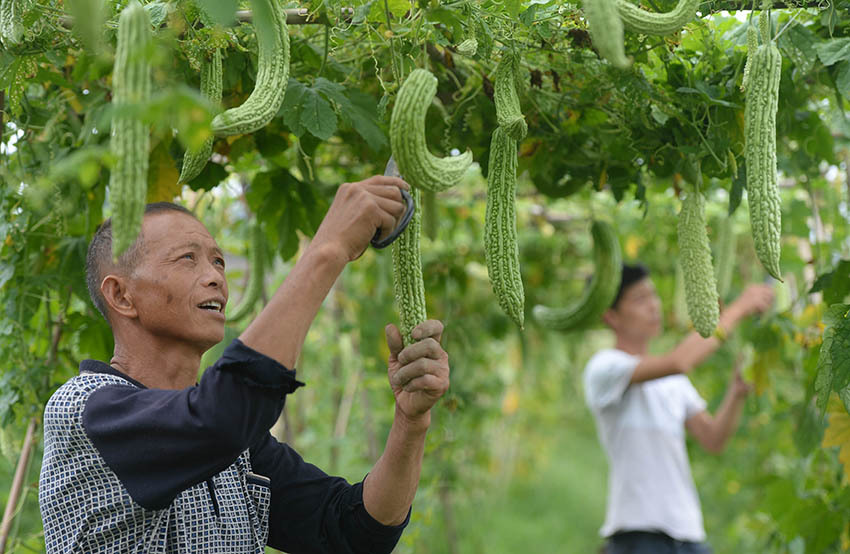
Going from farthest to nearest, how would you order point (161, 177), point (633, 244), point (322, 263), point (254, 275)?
point (633, 244) < point (254, 275) < point (161, 177) < point (322, 263)

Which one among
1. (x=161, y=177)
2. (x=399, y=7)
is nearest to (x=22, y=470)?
(x=161, y=177)

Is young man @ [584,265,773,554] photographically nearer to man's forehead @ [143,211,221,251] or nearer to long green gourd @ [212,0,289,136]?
man's forehead @ [143,211,221,251]

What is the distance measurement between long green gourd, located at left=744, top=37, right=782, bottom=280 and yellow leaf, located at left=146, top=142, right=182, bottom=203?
163cm

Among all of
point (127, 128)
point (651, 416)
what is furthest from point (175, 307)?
point (651, 416)

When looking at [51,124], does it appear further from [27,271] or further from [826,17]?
[826,17]

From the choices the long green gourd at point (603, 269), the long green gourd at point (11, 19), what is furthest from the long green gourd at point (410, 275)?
the long green gourd at point (603, 269)

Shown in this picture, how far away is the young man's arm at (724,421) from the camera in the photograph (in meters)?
4.79

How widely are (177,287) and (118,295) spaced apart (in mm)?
159

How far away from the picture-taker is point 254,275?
343 centimetres

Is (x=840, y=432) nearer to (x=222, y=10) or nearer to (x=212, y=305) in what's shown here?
(x=212, y=305)

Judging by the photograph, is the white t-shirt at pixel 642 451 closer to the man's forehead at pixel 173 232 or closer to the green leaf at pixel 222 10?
the man's forehead at pixel 173 232

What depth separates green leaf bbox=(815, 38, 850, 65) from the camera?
2252 mm

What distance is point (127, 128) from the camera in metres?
1.27

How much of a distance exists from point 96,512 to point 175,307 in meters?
0.43
